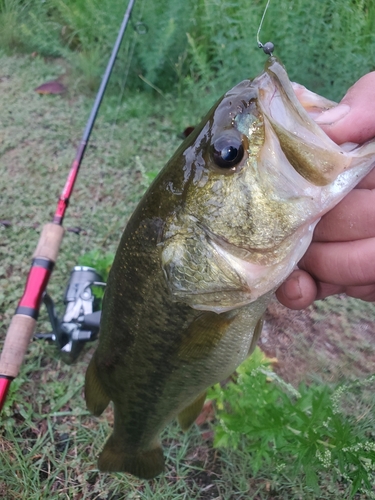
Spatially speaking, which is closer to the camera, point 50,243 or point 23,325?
point 23,325

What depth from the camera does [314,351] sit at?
2.48 metres

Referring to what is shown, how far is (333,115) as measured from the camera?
1.09 metres

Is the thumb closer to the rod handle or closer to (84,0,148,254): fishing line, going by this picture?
the rod handle

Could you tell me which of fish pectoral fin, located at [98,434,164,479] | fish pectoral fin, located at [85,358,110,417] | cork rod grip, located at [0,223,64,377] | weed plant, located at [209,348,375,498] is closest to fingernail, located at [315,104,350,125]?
weed plant, located at [209,348,375,498]

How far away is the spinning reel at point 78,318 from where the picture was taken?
237 centimetres

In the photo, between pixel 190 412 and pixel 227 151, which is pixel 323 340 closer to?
pixel 190 412

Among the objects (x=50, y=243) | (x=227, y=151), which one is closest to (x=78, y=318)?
(x=50, y=243)

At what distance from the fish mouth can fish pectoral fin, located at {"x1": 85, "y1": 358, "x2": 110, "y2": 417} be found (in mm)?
1085

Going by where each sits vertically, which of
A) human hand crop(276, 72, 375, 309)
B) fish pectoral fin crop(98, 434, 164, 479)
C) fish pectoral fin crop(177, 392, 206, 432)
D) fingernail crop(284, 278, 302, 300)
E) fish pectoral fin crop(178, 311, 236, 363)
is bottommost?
fish pectoral fin crop(98, 434, 164, 479)

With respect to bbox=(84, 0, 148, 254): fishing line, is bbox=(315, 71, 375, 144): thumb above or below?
above

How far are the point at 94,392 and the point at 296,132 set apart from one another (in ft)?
4.06

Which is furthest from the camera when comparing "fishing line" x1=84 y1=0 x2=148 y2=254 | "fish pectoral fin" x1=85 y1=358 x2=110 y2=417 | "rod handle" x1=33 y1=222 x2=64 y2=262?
"fishing line" x1=84 y1=0 x2=148 y2=254

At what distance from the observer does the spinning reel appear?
2.37m

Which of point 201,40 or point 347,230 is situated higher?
point 347,230
